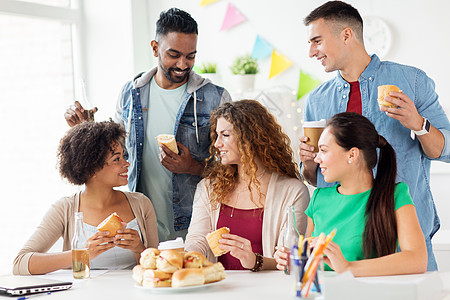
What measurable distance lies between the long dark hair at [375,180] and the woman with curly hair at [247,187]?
53 centimetres

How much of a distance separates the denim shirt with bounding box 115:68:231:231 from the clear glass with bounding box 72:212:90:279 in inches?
33.6

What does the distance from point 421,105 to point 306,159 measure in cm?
56

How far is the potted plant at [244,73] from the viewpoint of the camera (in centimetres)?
468

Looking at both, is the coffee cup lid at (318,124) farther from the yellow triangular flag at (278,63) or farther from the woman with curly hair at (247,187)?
the yellow triangular flag at (278,63)

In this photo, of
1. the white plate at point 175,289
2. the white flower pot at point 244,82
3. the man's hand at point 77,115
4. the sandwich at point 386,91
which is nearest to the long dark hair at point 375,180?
the sandwich at point 386,91

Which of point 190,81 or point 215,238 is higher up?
point 190,81

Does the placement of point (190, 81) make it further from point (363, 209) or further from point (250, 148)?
point (363, 209)

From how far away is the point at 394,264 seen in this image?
1921 mm

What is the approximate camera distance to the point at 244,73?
15.4 feet

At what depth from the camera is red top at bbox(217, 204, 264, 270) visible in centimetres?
258

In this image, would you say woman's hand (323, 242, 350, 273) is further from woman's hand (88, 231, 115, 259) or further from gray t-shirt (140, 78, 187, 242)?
gray t-shirt (140, 78, 187, 242)

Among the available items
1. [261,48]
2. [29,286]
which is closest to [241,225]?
[29,286]

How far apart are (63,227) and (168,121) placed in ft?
2.66

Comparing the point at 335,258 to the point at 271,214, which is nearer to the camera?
the point at 335,258
